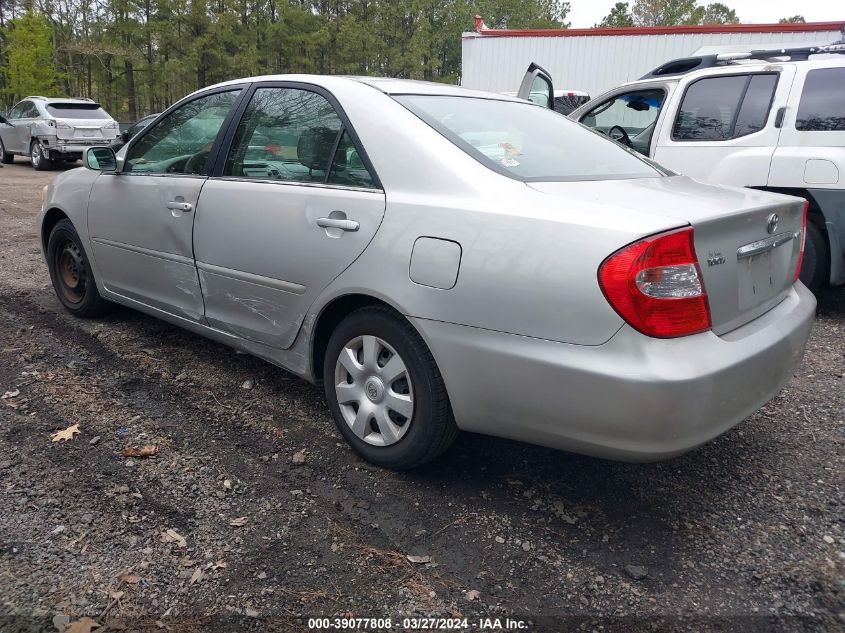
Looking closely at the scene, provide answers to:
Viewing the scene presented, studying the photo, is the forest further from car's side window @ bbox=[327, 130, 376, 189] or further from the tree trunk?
car's side window @ bbox=[327, 130, 376, 189]

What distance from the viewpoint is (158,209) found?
3.67 metres

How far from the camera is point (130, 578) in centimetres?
217

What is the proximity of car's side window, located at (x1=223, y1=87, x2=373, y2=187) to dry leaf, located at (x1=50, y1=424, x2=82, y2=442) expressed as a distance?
1.41 meters

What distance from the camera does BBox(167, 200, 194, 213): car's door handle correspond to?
3452 millimetres

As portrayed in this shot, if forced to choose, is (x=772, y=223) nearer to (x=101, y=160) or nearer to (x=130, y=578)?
(x=130, y=578)

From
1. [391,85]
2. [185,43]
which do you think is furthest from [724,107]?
[185,43]

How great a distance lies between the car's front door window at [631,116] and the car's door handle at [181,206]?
377cm

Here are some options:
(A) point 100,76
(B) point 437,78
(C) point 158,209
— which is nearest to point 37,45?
(A) point 100,76

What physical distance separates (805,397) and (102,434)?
3.59 meters

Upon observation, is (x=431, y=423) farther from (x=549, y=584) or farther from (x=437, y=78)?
(x=437, y=78)

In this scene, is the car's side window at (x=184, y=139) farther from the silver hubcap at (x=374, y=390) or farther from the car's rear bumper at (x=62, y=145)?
the car's rear bumper at (x=62, y=145)

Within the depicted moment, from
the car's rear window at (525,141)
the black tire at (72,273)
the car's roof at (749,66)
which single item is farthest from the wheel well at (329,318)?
the car's roof at (749,66)

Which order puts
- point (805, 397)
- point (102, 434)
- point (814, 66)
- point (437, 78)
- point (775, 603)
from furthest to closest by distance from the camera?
1. point (437, 78)
2. point (814, 66)
3. point (805, 397)
4. point (102, 434)
5. point (775, 603)

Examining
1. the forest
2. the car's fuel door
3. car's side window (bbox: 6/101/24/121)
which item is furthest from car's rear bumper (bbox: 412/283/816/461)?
the forest
